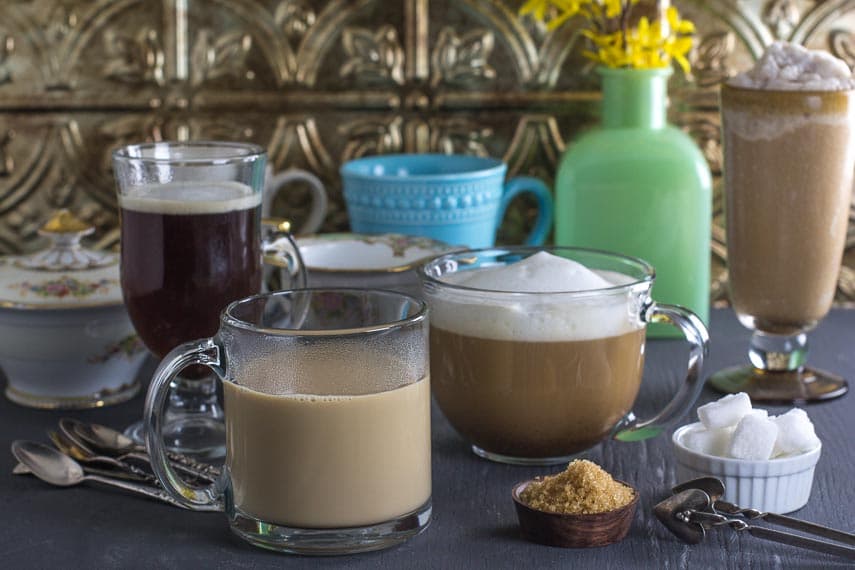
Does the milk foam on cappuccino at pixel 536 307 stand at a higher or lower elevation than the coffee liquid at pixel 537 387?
higher

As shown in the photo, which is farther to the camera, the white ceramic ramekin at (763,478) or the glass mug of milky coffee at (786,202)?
the glass mug of milky coffee at (786,202)

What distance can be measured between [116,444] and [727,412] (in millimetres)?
462

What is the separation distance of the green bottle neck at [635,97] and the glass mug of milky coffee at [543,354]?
1.26 feet

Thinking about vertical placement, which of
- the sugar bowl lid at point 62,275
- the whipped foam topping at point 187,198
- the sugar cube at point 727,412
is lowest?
the sugar cube at point 727,412

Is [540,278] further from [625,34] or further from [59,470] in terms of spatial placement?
[625,34]

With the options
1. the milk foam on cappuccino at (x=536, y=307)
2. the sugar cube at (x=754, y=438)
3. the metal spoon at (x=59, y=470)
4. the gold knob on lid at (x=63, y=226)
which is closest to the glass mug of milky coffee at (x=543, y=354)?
the milk foam on cappuccino at (x=536, y=307)

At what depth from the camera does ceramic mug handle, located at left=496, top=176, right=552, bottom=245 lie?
1394 mm

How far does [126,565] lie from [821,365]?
28.7 inches

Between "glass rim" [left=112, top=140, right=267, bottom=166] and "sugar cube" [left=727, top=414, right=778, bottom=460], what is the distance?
435 millimetres

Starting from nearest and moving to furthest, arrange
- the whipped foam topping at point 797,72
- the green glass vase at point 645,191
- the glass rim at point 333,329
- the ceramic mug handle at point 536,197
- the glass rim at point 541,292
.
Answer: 1. the glass rim at point 333,329
2. the glass rim at point 541,292
3. the whipped foam topping at point 797,72
4. the green glass vase at point 645,191
5. the ceramic mug handle at point 536,197

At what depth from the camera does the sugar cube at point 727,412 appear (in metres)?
0.84

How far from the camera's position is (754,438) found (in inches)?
31.8

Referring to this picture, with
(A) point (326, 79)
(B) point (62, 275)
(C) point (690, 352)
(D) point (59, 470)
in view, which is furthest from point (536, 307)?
(A) point (326, 79)

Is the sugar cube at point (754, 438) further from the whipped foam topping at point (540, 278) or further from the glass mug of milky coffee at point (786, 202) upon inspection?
the glass mug of milky coffee at point (786, 202)
